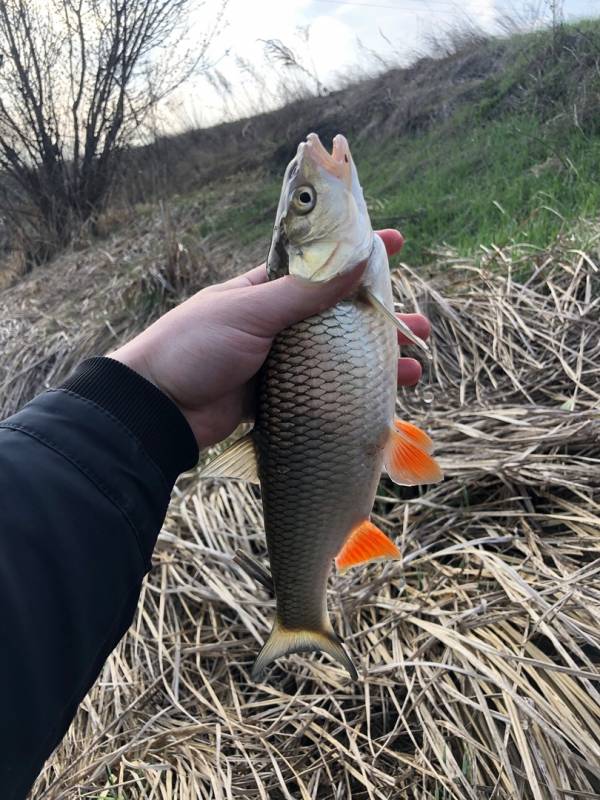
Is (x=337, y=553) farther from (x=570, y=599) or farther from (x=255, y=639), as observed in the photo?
(x=255, y=639)

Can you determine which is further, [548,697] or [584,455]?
[584,455]

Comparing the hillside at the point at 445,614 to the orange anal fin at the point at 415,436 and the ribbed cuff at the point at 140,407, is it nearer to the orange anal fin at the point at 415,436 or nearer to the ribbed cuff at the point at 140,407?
the orange anal fin at the point at 415,436

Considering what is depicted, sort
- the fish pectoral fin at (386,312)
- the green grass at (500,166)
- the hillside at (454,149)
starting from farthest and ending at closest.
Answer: the hillside at (454,149) < the green grass at (500,166) < the fish pectoral fin at (386,312)

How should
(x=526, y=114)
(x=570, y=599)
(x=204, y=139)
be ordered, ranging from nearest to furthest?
(x=570, y=599), (x=526, y=114), (x=204, y=139)

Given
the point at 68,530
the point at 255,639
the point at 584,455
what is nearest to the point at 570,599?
the point at 584,455

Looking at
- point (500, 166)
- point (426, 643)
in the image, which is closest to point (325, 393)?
point (426, 643)

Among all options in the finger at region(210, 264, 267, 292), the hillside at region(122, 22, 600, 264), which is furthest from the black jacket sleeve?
the hillside at region(122, 22, 600, 264)

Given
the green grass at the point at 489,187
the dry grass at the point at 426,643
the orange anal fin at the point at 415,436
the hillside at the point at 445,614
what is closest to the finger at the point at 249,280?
the orange anal fin at the point at 415,436
